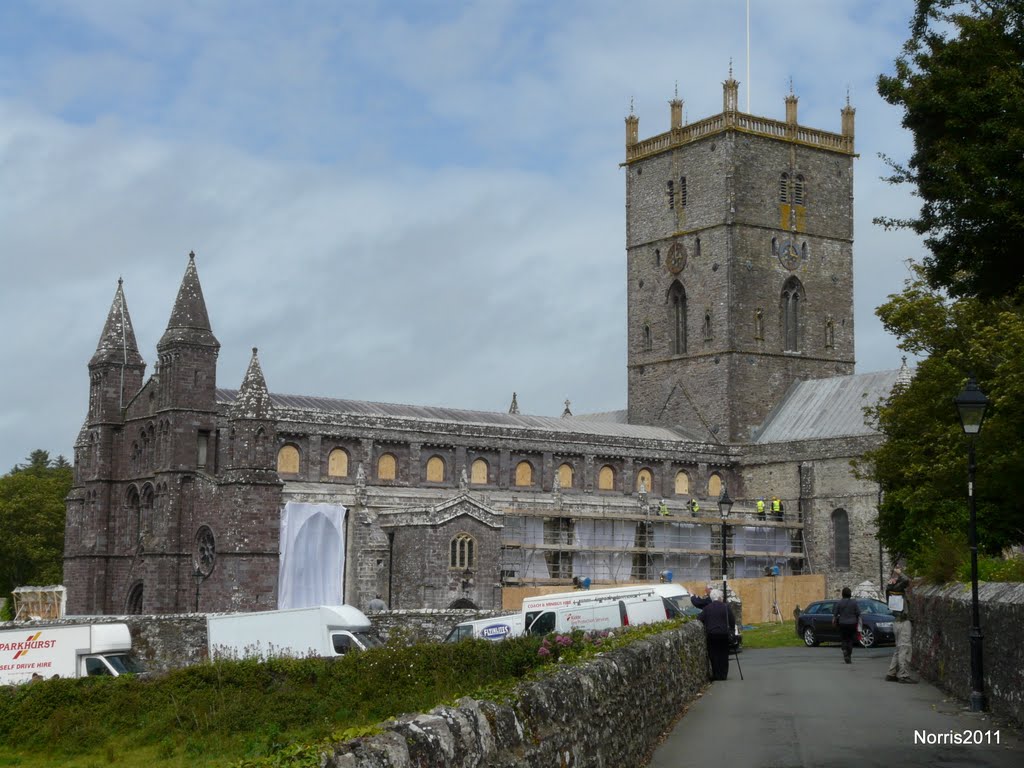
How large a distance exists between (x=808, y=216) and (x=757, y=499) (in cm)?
1684

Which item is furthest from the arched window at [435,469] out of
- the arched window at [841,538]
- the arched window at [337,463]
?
the arched window at [841,538]

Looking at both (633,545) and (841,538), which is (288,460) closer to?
(633,545)

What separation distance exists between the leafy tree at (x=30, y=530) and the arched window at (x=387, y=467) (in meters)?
29.2

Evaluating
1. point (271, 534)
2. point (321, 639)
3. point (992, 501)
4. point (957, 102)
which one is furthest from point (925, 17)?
point (271, 534)

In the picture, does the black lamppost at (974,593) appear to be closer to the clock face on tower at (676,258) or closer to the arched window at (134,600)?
the arched window at (134,600)

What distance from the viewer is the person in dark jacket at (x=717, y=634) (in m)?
27.4

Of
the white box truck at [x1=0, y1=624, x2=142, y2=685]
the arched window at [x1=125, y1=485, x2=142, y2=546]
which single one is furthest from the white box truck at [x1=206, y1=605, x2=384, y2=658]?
the arched window at [x1=125, y1=485, x2=142, y2=546]

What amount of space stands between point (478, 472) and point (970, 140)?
56.1 metres

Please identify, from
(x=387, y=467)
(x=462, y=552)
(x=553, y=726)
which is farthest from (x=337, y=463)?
(x=553, y=726)

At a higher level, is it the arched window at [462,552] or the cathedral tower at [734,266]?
the cathedral tower at [734,266]

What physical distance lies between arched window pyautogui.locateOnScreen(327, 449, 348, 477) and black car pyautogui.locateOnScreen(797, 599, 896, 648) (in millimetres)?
30158

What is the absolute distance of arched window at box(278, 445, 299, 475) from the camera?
67.6 m

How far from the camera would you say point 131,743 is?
89.4 ft

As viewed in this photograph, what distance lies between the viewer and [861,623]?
39438 millimetres
